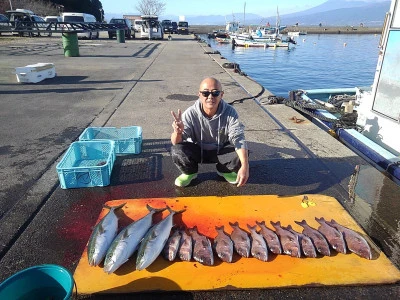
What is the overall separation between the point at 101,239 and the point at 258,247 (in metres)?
1.58

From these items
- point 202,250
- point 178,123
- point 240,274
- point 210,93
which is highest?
point 210,93

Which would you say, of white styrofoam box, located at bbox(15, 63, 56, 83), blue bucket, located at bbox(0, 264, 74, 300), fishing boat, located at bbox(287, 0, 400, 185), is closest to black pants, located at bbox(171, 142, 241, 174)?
blue bucket, located at bbox(0, 264, 74, 300)

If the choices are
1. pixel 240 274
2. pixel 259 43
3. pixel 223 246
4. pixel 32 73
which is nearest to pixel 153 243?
pixel 223 246

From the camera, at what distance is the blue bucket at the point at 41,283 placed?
7.07ft

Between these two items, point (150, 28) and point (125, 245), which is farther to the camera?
Answer: point (150, 28)

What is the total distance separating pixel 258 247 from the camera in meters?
2.91

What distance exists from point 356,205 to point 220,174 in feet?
6.28

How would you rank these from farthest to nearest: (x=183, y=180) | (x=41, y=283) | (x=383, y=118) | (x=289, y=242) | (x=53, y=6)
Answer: (x=53, y=6) < (x=383, y=118) < (x=183, y=180) < (x=289, y=242) < (x=41, y=283)

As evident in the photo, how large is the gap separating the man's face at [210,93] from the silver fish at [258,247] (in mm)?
1735

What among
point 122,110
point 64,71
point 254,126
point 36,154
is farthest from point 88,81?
point 254,126

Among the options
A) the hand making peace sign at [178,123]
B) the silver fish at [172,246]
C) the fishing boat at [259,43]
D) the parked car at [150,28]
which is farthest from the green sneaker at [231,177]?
the fishing boat at [259,43]

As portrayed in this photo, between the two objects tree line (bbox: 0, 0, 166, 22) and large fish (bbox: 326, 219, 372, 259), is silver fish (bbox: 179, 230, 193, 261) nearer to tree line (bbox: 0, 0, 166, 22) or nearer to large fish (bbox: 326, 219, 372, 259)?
large fish (bbox: 326, 219, 372, 259)

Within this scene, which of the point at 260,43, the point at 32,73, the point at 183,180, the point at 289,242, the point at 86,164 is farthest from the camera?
the point at 260,43

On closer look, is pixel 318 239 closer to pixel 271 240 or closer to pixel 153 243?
pixel 271 240
